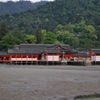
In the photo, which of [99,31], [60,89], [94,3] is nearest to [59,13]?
[94,3]

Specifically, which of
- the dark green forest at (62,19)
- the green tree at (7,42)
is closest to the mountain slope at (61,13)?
the dark green forest at (62,19)

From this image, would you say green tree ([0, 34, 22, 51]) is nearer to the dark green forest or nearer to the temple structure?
the temple structure

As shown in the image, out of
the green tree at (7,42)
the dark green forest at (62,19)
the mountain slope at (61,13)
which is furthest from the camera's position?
the mountain slope at (61,13)

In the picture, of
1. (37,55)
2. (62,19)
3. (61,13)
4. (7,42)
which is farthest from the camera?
(61,13)

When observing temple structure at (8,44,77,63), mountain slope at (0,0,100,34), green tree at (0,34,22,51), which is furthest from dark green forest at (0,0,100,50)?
temple structure at (8,44,77,63)

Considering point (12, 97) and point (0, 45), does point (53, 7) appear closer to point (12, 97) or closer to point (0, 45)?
point (0, 45)

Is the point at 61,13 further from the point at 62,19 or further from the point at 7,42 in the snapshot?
the point at 7,42

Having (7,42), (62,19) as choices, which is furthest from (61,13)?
(7,42)

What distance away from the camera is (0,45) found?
65562mm

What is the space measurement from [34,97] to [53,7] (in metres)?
185

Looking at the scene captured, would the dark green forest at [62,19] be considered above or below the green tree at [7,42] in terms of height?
above

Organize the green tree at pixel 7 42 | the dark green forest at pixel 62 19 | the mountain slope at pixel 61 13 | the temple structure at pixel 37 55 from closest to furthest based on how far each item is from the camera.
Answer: the temple structure at pixel 37 55
the green tree at pixel 7 42
the dark green forest at pixel 62 19
the mountain slope at pixel 61 13

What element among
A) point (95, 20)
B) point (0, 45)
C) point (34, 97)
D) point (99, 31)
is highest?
point (95, 20)

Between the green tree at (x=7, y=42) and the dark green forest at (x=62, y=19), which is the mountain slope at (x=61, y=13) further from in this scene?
the green tree at (x=7, y=42)
